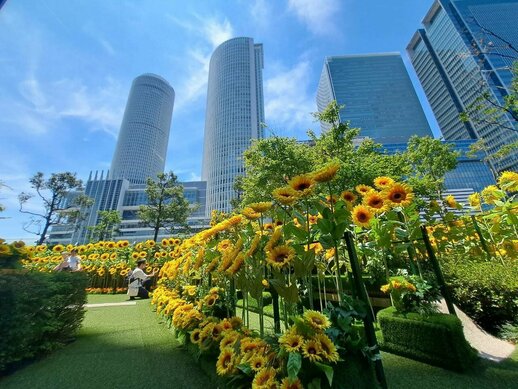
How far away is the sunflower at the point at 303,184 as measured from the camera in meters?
1.59

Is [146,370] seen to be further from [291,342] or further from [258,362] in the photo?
[291,342]

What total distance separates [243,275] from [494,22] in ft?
114

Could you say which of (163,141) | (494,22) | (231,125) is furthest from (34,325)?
(163,141)

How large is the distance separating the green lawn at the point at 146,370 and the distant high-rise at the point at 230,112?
7568 cm

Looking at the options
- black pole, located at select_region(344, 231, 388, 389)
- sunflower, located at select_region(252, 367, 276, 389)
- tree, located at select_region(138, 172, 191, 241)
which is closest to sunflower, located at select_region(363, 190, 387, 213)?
black pole, located at select_region(344, 231, 388, 389)

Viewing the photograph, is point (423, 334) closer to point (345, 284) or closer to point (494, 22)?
point (345, 284)

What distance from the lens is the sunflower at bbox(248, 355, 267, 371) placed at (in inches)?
52.7

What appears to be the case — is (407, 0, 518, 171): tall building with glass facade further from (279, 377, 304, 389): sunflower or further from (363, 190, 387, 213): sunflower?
(279, 377, 304, 389): sunflower

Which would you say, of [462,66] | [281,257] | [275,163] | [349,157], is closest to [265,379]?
[281,257]

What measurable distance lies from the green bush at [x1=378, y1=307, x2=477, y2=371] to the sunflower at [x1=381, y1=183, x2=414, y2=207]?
3.70 ft

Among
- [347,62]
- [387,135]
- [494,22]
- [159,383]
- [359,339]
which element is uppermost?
[347,62]

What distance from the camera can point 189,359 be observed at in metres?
2.37

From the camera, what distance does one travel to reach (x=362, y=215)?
206 cm

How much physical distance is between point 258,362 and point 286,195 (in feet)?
3.39
